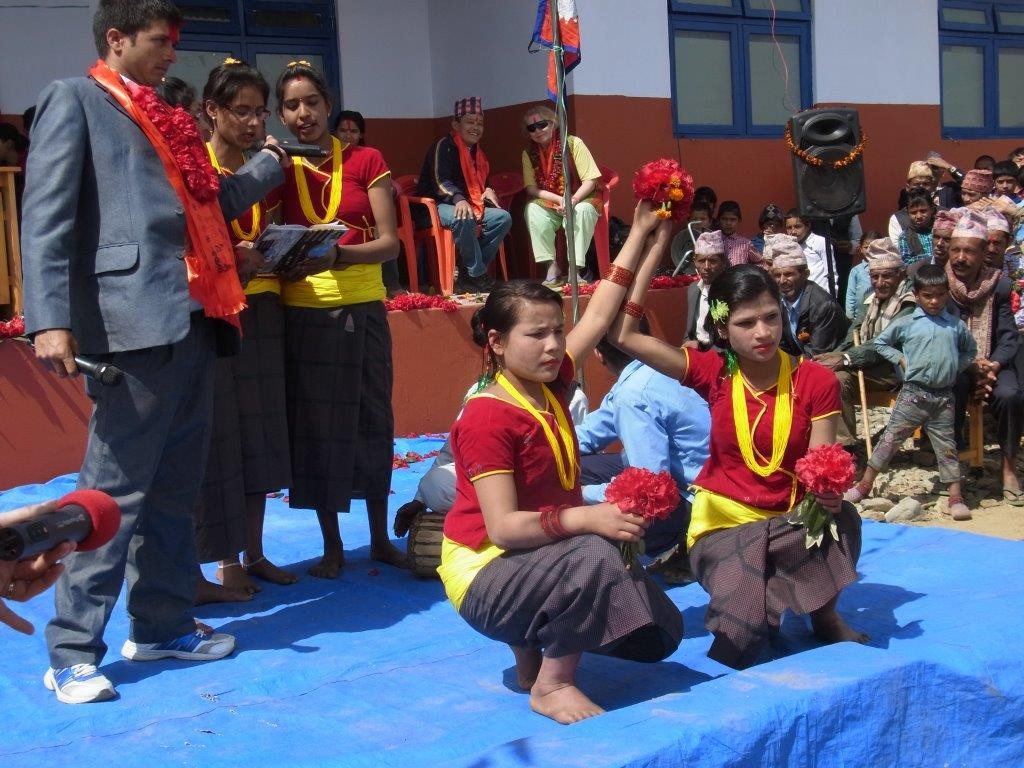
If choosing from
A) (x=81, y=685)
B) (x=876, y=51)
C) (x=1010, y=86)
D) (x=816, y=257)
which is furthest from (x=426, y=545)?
(x=1010, y=86)

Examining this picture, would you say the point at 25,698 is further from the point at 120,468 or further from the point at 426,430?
the point at 426,430

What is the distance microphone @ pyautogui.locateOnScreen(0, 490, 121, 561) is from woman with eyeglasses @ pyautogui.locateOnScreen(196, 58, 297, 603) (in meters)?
2.16

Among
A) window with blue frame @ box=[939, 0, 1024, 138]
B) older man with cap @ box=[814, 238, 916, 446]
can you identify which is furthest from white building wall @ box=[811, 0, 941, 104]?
older man with cap @ box=[814, 238, 916, 446]

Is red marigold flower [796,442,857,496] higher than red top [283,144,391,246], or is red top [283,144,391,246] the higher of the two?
red top [283,144,391,246]

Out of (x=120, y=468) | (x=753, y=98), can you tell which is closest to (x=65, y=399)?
(x=120, y=468)

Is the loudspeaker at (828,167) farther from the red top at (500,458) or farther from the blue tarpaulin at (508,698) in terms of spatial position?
the red top at (500,458)

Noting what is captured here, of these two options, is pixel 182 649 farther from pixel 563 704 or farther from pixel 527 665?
pixel 563 704

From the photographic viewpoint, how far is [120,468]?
3.26 meters

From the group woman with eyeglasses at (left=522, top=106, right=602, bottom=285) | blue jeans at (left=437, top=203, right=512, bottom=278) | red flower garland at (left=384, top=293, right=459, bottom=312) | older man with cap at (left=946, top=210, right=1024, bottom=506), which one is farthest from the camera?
woman with eyeglasses at (left=522, top=106, right=602, bottom=285)

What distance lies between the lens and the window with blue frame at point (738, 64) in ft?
33.3

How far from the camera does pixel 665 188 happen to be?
3.36 meters

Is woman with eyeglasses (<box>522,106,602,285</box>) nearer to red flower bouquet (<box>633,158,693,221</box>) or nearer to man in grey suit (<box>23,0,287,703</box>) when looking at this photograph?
red flower bouquet (<box>633,158,693,221</box>)

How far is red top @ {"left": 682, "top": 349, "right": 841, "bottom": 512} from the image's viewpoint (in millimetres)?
3467

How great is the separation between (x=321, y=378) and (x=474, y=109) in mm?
4889
